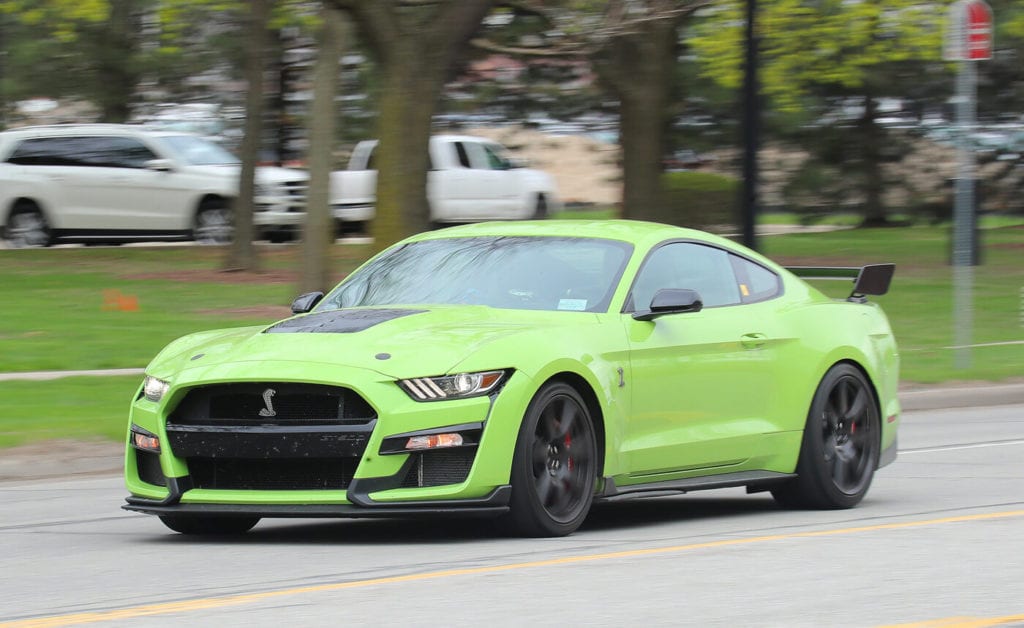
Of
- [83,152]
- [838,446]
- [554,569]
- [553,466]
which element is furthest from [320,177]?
[554,569]

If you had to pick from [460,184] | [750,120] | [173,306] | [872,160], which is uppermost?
[750,120]

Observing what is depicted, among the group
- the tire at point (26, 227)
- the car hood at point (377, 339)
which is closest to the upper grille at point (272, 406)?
the car hood at point (377, 339)

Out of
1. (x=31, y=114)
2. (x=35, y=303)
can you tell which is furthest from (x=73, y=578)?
(x=31, y=114)

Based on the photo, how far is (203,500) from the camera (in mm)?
7766

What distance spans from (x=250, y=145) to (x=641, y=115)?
5.55 meters

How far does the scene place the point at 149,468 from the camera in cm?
806

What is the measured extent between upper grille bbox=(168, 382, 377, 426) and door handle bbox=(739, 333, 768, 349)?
2351mm

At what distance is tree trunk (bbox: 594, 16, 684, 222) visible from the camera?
23609 millimetres

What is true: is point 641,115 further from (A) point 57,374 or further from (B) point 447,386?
(B) point 447,386

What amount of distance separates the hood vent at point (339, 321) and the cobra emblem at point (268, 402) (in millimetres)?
471

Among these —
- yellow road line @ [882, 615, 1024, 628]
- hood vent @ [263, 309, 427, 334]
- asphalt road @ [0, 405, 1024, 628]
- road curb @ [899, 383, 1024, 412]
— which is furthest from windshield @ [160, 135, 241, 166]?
yellow road line @ [882, 615, 1024, 628]

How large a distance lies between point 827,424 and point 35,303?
14250 millimetres

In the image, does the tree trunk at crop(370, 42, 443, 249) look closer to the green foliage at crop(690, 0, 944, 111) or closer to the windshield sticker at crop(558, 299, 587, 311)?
the windshield sticker at crop(558, 299, 587, 311)

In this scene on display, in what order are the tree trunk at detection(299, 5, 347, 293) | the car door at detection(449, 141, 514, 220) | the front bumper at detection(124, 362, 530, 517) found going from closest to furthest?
the front bumper at detection(124, 362, 530, 517) → the tree trunk at detection(299, 5, 347, 293) → the car door at detection(449, 141, 514, 220)
